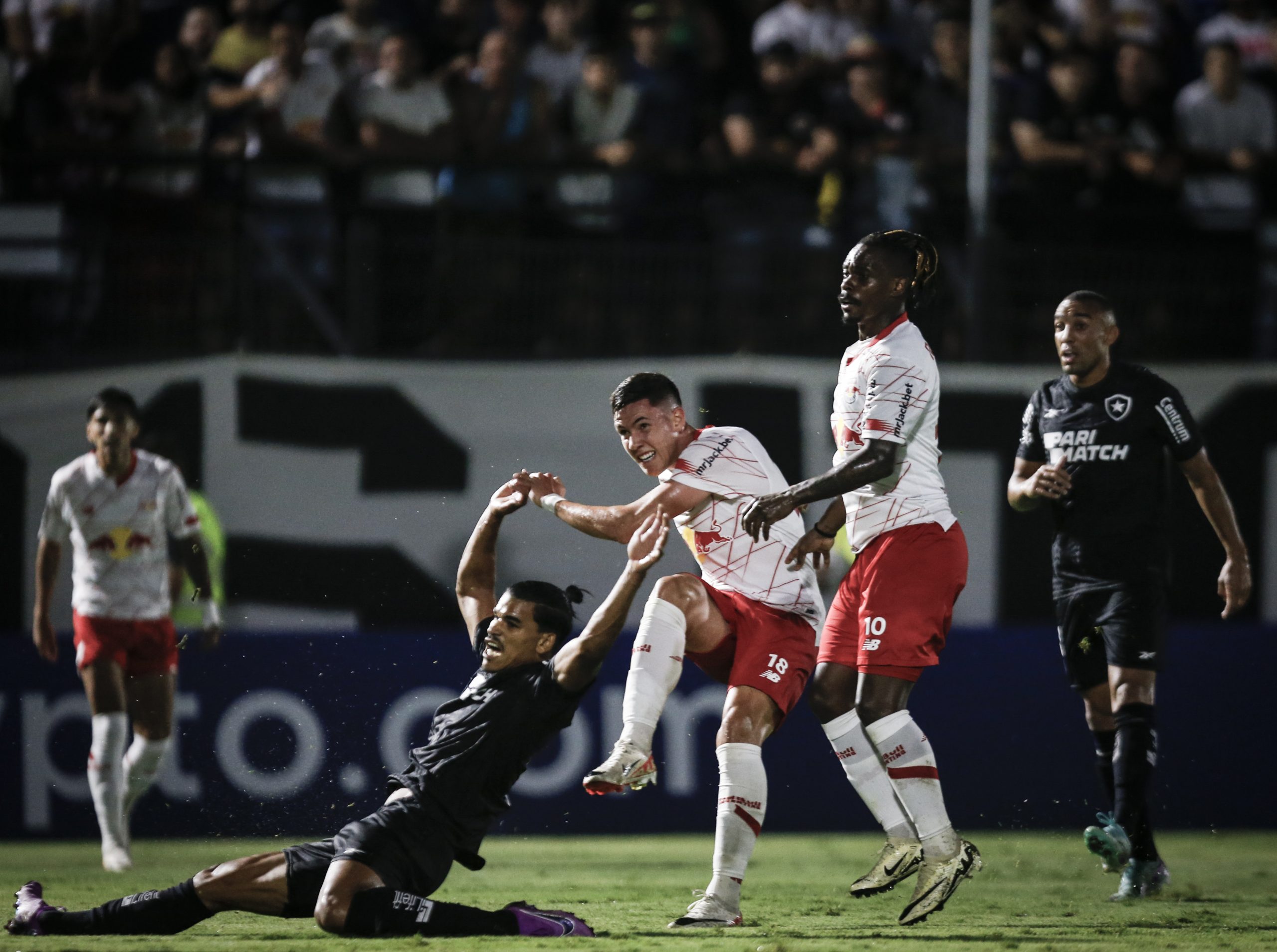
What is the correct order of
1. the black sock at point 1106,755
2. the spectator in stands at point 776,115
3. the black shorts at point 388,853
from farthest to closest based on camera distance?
1. the spectator in stands at point 776,115
2. the black sock at point 1106,755
3. the black shorts at point 388,853

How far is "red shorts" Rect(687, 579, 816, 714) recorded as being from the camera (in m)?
5.92

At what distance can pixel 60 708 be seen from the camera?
940 cm

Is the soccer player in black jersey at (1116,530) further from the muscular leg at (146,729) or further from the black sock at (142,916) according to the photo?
the muscular leg at (146,729)

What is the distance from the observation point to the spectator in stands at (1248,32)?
11641 millimetres

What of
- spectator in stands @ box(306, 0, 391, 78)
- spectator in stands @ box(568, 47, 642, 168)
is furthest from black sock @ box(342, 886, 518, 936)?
spectator in stands @ box(306, 0, 391, 78)

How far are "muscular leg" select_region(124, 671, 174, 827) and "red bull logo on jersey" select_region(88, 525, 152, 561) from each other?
2.14 ft

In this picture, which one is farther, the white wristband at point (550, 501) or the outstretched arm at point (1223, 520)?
the outstretched arm at point (1223, 520)

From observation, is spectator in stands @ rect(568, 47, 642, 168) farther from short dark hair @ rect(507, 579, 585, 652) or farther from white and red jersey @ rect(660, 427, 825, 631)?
short dark hair @ rect(507, 579, 585, 652)

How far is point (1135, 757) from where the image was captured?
6809mm

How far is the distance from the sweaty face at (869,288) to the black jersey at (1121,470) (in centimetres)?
143

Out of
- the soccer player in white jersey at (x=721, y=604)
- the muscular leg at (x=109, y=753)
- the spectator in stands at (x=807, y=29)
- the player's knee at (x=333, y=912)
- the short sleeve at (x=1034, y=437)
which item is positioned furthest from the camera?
the spectator in stands at (x=807, y=29)

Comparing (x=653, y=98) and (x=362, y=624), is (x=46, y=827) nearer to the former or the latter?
(x=362, y=624)

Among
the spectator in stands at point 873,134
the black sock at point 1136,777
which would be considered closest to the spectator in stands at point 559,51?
the spectator in stands at point 873,134

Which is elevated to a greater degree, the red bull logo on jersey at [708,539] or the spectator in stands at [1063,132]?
the spectator in stands at [1063,132]
